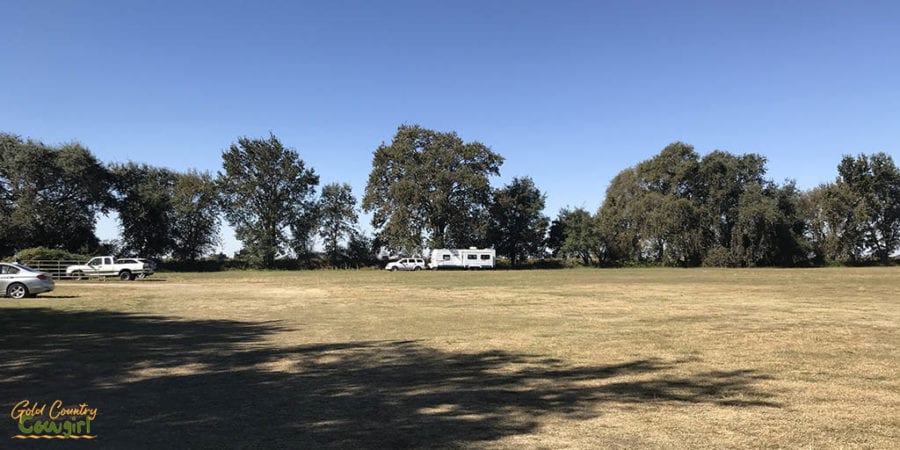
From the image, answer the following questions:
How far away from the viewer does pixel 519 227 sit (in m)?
82.8

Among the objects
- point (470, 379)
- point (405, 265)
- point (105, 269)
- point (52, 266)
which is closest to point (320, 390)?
point (470, 379)

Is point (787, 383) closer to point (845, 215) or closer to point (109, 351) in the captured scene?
point (109, 351)

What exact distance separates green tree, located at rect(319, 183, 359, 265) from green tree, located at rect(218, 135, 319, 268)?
4755 millimetres

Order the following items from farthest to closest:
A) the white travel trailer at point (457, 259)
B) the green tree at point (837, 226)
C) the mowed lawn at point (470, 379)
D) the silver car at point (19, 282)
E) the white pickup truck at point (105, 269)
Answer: the green tree at point (837, 226)
the white travel trailer at point (457, 259)
the white pickup truck at point (105, 269)
the silver car at point (19, 282)
the mowed lawn at point (470, 379)

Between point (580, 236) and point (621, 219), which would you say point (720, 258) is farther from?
point (580, 236)

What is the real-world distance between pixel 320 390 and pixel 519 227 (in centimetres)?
7663

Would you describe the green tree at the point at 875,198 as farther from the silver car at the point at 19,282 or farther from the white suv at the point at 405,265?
the silver car at the point at 19,282

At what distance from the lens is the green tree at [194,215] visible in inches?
2729

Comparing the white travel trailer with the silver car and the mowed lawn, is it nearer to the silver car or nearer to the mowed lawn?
the silver car

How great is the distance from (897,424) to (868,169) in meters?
88.4

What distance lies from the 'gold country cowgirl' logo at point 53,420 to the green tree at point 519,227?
74.9 metres

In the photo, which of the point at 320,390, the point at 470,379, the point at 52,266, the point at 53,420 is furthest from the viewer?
the point at 52,266

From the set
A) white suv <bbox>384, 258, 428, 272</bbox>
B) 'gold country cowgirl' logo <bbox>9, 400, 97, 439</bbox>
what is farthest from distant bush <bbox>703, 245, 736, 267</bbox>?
'gold country cowgirl' logo <bbox>9, 400, 97, 439</bbox>

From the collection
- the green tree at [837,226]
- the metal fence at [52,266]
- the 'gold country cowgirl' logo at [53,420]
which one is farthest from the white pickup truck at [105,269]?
the green tree at [837,226]
